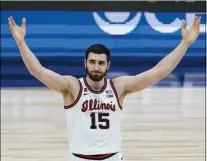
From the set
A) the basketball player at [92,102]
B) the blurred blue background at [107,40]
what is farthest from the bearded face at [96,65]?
the blurred blue background at [107,40]

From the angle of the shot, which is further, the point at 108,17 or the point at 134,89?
the point at 108,17

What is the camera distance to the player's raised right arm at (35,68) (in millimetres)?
2691

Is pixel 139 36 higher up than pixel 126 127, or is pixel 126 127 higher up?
pixel 139 36

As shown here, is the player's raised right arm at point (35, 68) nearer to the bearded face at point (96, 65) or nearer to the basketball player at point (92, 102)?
the basketball player at point (92, 102)

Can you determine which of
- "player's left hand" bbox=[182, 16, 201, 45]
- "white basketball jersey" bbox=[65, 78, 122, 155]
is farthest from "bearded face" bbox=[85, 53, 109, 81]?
"player's left hand" bbox=[182, 16, 201, 45]

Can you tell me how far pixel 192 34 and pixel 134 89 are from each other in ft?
1.51

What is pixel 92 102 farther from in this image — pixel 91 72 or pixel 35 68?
pixel 35 68

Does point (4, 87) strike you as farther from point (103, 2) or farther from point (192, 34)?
point (192, 34)

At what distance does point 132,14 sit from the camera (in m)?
9.43

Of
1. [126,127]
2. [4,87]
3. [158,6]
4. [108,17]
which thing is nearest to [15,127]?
[126,127]

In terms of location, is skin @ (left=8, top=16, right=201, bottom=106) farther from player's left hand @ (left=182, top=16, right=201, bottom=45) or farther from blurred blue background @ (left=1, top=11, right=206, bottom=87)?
blurred blue background @ (left=1, top=11, right=206, bottom=87)

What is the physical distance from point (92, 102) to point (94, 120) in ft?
0.33

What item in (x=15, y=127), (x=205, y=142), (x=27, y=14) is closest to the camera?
(x=205, y=142)

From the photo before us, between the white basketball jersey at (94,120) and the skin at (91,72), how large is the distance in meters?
0.04
